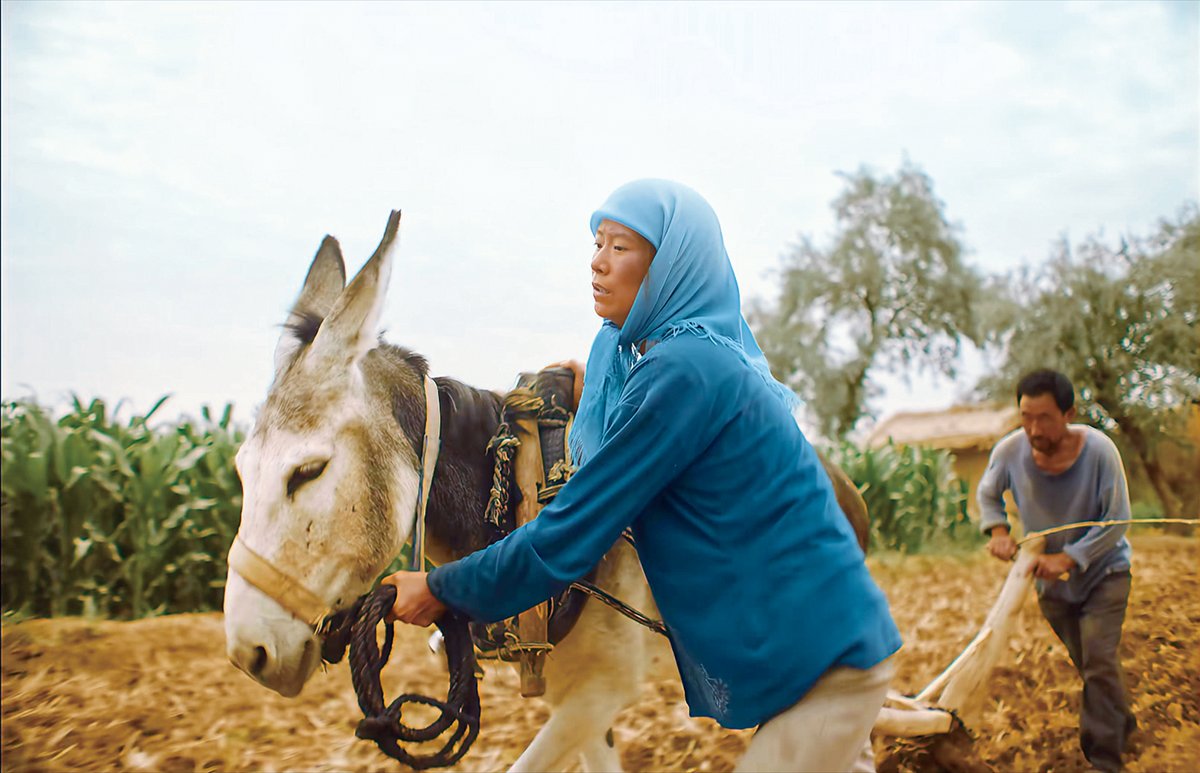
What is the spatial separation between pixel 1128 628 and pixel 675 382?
375cm

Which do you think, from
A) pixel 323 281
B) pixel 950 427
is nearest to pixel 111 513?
pixel 323 281

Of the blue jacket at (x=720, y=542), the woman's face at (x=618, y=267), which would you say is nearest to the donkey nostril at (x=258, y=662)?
the blue jacket at (x=720, y=542)

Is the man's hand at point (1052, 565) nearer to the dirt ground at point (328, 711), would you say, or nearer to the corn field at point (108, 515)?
the dirt ground at point (328, 711)

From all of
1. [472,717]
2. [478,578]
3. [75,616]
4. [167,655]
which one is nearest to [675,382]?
[478,578]

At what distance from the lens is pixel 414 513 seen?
2223 mm

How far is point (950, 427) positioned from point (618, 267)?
1147 centimetres

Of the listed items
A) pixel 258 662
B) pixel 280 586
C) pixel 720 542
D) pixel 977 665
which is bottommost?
pixel 977 665

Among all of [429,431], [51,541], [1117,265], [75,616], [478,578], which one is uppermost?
[1117,265]

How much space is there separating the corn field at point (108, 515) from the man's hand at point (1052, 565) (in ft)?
13.2

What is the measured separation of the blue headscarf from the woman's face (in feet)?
0.09

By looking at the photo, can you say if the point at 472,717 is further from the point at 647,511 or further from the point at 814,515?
the point at 814,515

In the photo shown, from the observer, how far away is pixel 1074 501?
3.55 meters

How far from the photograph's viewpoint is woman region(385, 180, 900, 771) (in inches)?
61.3

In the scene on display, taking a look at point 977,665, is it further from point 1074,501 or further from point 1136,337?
point 1136,337
